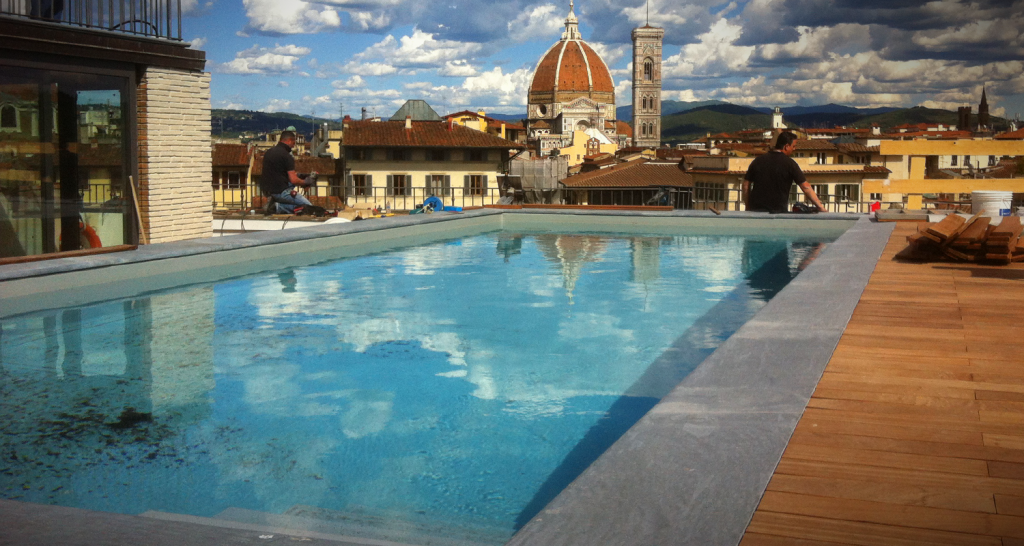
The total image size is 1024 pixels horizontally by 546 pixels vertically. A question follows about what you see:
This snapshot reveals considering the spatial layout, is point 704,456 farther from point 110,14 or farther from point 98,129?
point 110,14

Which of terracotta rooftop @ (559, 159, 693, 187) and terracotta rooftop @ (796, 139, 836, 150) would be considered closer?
terracotta rooftop @ (559, 159, 693, 187)

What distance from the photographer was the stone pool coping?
1706mm

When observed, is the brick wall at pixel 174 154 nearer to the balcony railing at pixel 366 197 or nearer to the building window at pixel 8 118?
the building window at pixel 8 118

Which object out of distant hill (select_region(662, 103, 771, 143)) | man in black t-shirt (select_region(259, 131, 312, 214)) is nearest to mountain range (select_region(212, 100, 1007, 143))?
distant hill (select_region(662, 103, 771, 143))

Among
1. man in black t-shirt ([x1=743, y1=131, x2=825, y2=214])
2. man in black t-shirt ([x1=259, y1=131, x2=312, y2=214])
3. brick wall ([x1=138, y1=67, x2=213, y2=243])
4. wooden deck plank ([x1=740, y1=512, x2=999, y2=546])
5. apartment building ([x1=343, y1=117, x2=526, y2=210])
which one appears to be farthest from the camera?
apartment building ([x1=343, y1=117, x2=526, y2=210])

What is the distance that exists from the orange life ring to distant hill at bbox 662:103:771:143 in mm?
169312

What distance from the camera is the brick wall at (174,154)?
8.10m

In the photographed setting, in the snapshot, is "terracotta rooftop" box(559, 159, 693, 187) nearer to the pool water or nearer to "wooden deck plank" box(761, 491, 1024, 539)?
the pool water

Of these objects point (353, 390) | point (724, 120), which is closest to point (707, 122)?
point (724, 120)

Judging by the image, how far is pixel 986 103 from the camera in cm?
14038

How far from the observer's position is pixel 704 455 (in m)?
2.10

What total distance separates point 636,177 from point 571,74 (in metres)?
80.0

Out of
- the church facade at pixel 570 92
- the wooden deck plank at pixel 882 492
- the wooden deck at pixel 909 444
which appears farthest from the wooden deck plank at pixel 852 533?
the church facade at pixel 570 92

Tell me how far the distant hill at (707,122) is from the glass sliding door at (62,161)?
16908 centimetres
